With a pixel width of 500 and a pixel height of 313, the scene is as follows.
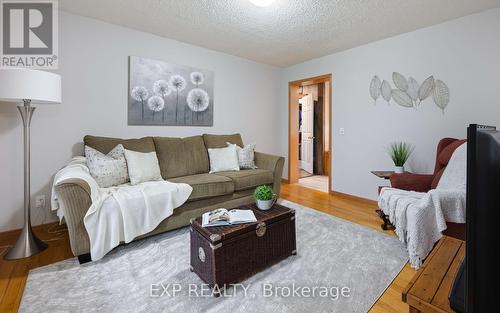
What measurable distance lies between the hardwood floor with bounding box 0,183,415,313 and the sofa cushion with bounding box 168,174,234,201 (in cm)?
115

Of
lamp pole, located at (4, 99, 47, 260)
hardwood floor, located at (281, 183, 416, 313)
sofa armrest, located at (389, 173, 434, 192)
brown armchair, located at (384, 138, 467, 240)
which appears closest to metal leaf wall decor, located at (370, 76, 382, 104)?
brown armchair, located at (384, 138, 467, 240)

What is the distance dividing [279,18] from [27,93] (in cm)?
249

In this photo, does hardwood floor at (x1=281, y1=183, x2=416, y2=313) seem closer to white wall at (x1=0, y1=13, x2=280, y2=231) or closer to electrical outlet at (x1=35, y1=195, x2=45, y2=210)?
white wall at (x1=0, y1=13, x2=280, y2=231)

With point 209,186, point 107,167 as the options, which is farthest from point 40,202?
point 209,186

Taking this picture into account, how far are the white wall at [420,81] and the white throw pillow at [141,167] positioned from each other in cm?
282

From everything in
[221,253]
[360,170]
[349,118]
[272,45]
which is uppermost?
[272,45]

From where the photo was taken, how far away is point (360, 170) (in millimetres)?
3592

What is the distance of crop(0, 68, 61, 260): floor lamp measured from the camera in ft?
5.89

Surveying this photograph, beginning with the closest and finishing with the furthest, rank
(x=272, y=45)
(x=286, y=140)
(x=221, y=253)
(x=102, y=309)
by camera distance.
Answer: (x=102, y=309), (x=221, y=253), (x=272, y=45), (x=286, y=140)

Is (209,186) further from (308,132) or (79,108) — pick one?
(308,132)

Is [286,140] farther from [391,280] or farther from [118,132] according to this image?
[391,280]

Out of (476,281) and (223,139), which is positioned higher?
(223,139)

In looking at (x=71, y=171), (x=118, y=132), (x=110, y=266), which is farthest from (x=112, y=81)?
(x=110, y=266)

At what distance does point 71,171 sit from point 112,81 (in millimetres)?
1414
